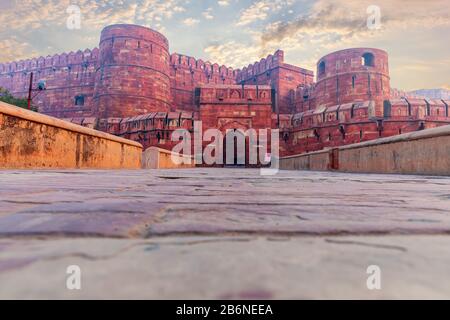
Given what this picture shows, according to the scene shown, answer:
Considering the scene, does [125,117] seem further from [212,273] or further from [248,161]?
[212,273]

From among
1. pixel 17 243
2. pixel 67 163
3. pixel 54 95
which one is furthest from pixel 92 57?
pixel 17 243

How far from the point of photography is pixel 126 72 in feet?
73.6

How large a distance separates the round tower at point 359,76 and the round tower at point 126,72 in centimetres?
1386

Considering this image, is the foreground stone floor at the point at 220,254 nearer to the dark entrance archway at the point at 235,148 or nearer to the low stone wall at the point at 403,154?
the low stone wall at the point at 403,154

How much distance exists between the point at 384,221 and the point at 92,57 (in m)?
29.6

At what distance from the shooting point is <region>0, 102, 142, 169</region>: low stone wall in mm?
3635

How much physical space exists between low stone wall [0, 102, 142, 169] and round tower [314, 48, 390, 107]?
19.8 meters

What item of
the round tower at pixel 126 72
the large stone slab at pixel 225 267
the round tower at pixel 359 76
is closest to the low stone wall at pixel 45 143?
the large stone slab at pixel 225 267

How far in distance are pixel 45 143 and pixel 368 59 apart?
23.3 m

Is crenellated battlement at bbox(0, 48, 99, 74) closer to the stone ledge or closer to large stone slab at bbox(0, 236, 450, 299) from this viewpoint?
the stone ledge

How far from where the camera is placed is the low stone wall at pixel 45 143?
3.63m

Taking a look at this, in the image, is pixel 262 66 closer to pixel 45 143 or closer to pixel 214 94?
pixel 214 94

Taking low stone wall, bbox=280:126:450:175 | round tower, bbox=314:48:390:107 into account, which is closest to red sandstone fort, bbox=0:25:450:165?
round tower, bbox=314:48:390:107

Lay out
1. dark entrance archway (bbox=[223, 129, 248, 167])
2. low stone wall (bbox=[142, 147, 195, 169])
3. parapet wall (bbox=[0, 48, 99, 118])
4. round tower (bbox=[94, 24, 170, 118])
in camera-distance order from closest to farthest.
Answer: low stone wall (bbox=[142, 147, 195, 169])
dark entrance archway (bbox=[223, 129, 248, 167])
round tower (bbox=[94, 24, 170, 118])
parapet wall (bbox=[0, 48, 99, 118])
